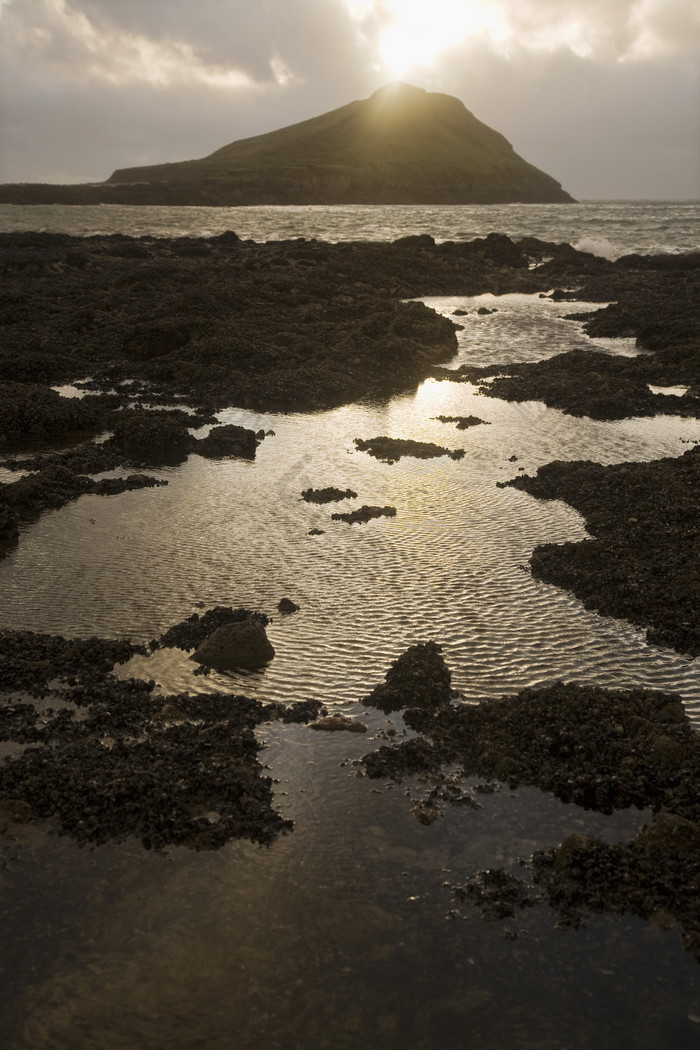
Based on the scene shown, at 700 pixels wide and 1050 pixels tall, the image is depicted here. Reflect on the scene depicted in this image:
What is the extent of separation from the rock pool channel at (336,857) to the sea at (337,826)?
22 mm

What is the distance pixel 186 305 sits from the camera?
30656 mm

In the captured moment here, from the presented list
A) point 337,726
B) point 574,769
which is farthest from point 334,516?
point 574,769

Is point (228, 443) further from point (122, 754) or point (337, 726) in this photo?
point (122, 754)

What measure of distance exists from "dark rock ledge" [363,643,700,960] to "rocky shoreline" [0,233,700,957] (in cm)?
2

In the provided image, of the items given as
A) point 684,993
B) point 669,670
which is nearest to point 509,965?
point 684,993

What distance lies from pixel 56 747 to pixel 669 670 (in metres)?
7.40

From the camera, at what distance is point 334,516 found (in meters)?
14.6

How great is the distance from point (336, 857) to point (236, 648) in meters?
3.52

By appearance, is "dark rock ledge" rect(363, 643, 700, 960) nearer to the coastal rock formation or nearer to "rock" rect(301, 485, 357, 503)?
"rock" rect(301, 485, 357, 503)

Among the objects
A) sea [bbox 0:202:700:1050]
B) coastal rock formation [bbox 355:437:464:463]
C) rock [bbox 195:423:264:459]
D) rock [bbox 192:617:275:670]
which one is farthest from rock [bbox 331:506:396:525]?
rock [bbox 192:617:275:670]

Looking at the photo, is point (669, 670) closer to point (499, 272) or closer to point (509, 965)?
point (509, 965)

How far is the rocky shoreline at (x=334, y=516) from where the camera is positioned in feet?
23.4

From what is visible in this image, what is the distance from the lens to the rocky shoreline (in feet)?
23.4

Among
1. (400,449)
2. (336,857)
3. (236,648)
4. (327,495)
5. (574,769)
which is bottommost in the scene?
(336,857)
